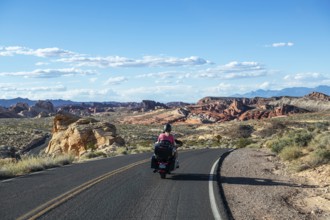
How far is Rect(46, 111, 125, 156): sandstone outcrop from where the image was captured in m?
40.8

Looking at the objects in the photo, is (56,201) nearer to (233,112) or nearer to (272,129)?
(272,129)

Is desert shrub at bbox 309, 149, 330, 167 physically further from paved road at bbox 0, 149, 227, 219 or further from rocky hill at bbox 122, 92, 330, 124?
rocky hill at bbox 122, 92, 330, 124

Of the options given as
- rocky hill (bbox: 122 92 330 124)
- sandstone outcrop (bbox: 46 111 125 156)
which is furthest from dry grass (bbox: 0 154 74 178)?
rocky hill (bbox: 122 92 330 124)

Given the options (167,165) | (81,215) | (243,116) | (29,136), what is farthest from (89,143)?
(243,116)

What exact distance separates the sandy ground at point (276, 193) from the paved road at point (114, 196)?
0.71 m

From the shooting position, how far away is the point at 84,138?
41.8 meters

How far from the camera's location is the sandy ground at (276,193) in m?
10.2

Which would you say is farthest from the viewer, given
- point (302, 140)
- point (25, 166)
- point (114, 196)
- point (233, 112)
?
point (233, 112)

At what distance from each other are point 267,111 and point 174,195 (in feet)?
411

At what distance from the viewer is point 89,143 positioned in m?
41.4

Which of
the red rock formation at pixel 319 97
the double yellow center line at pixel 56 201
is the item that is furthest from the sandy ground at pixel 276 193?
the red rock formation at pixel 319 97

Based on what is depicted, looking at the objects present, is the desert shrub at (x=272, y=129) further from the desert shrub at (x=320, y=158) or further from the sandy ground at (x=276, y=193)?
the sandy ground at (x=276, y=193)

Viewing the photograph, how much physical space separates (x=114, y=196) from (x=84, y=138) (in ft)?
102

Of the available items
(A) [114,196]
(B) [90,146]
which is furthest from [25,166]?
(B) [90,146]
